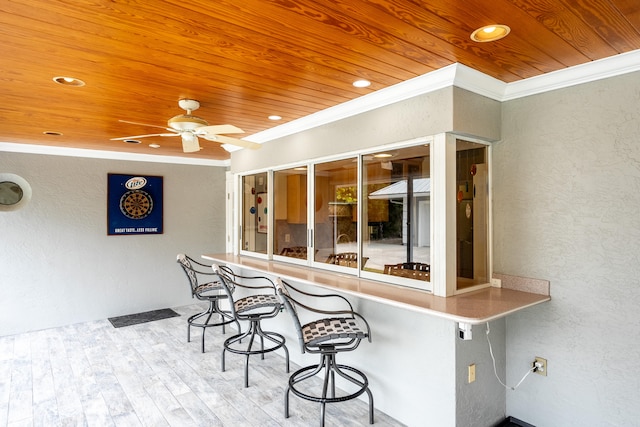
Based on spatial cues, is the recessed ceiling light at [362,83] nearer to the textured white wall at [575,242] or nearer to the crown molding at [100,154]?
the textured white wall at [575,242]

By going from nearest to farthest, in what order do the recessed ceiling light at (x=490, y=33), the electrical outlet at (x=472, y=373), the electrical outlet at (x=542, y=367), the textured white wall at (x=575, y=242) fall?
1. the recessed ceiling light at (x=490, y=33)
2. the textured white wall at (x=575, y=242)
3. the electrical outlet at (x=472, y=373)
4. the electrical outlet at (x=542, y=367)

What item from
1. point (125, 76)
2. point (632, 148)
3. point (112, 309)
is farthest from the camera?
point (112, 309)

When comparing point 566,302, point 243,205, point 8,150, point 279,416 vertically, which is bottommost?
point 279,416

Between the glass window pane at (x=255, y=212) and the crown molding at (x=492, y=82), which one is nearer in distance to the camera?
the crown molding at (x=492, y=82)

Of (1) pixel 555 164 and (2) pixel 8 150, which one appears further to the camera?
(2) pixel 8 150

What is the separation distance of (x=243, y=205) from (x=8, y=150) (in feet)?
9.46

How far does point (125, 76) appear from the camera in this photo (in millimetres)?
2416

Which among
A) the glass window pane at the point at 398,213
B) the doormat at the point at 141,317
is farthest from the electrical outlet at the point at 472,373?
the doormat at the point at 141,317

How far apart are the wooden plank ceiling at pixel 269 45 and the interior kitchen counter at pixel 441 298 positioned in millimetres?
1432

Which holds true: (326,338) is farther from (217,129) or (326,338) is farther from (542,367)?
(217,129)

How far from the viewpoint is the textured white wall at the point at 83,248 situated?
4.67 metres

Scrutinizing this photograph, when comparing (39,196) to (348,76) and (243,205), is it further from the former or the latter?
(348,76)

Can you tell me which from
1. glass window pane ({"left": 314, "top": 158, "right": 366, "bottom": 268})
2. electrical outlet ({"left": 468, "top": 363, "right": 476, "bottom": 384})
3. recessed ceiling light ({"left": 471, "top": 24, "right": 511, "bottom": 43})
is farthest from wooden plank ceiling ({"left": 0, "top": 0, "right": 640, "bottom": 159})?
electrical outlet ({"left": 468, "top": 363, "right": 476, "bottom": 384})

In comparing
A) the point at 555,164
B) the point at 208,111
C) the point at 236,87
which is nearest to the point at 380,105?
the point at 236,87
